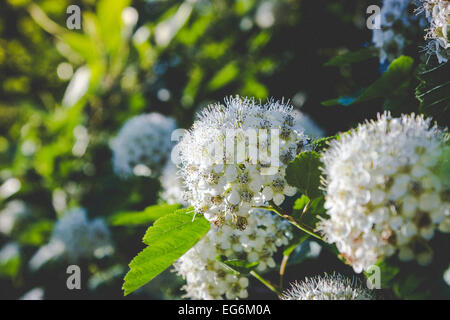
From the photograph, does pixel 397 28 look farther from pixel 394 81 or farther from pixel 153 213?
pixel 153 213

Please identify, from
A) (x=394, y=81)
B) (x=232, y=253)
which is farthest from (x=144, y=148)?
(x=394, y=81)

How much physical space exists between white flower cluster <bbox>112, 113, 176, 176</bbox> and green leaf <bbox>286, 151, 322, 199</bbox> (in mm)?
1692

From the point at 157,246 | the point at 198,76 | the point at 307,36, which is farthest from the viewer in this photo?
the point at 198,76

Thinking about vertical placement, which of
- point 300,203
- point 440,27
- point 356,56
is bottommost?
point 300,203

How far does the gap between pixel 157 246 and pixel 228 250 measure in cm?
32

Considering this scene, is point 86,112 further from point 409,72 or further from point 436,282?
point 436,282

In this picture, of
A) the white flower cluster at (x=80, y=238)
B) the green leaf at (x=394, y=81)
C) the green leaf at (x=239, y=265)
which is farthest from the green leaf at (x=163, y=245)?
the white flower cluster at (x=80, y=238)

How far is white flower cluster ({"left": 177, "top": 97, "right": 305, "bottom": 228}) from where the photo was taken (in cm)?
105

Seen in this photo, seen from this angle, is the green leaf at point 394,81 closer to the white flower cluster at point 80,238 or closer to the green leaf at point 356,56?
the green leaf at point 356,56

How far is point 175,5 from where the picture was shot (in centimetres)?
328

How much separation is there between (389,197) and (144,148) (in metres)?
2.11

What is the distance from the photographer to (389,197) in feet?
2.40

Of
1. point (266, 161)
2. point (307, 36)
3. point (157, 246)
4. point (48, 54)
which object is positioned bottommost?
point (157, 246)
